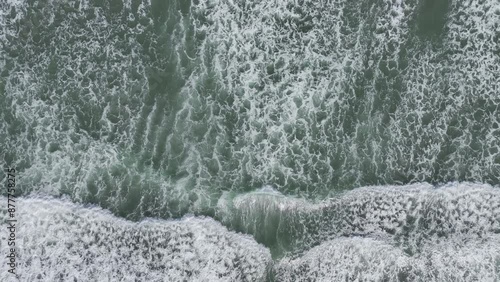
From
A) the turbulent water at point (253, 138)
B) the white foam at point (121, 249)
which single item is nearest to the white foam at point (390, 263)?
the turbulent water at point (253, 138)

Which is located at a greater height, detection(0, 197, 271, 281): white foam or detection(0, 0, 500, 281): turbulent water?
detection(0, 0, 500, 281): turbulent water

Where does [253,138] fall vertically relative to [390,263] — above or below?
above

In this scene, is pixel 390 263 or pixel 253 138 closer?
pixel 390 263

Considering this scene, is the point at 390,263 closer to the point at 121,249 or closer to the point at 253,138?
the point at 253,138

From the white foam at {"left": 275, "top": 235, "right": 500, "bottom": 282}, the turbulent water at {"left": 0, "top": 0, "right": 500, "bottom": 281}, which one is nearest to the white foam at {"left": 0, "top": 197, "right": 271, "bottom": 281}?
the turbulent water at {"left": 0, "top": 0, "right": 500, "bottom": 281}

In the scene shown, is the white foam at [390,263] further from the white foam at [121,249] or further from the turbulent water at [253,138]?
the white foam at [121,249]

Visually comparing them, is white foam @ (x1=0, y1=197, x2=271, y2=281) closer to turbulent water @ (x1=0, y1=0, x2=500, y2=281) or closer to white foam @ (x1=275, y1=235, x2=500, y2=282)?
turbulent water @ (x1=0, y1=0, x2=500, y2=281)

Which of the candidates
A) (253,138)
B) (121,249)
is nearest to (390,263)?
(253,138)

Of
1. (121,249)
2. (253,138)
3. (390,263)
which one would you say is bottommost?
(121,249)
